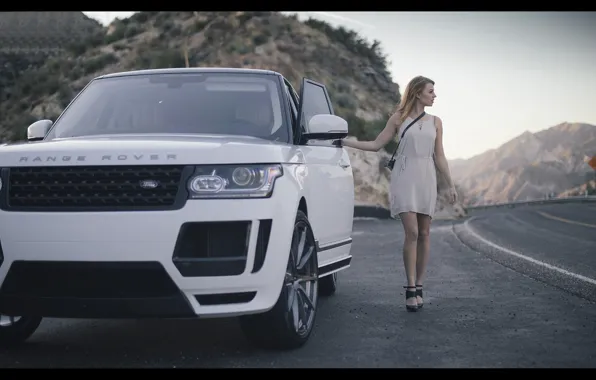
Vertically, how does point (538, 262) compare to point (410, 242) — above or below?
below

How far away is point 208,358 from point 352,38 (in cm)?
5122

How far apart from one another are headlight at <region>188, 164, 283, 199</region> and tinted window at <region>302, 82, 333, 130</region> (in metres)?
2.16

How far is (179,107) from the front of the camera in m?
6.71

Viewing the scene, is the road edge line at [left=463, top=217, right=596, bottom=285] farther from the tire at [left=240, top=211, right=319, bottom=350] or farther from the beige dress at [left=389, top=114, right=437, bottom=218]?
the tire at [left=240, top=211, right=319, bottom=350]

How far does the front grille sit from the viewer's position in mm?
5016

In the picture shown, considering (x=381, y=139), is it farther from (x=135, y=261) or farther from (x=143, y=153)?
(x=135, y=261)

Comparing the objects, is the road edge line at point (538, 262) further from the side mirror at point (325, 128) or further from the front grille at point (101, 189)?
the front grille at point (101, 189)

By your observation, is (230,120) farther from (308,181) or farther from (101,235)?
(101,235)

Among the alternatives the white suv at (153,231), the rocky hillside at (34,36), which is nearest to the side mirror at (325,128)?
the white suv at (153,231)

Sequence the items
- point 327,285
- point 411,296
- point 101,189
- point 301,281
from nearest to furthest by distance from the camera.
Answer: point 101,189 < point 301,281 < point 411,296 < point 327,285

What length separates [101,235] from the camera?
4.92 m

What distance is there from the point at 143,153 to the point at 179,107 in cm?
166

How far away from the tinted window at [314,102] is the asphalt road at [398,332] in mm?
1755

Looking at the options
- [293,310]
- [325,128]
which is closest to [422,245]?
[325,128]
